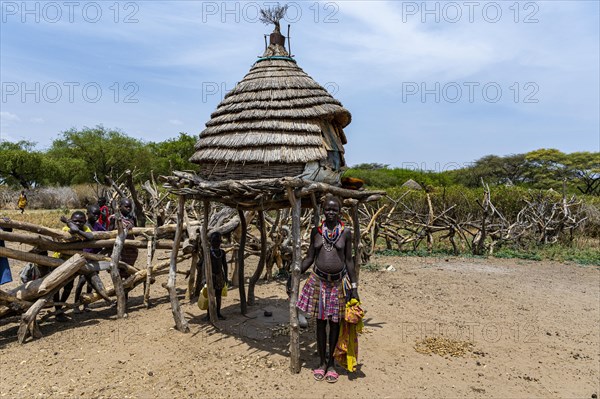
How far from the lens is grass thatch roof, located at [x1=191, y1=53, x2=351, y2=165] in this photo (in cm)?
518

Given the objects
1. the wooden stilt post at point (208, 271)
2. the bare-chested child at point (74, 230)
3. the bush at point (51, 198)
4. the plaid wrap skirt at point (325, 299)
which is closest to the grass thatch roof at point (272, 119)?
the wooden stilt post at point (208, 271)

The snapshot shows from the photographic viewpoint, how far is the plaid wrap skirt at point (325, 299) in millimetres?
4494

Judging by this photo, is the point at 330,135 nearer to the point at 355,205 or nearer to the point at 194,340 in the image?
the point at 355,205

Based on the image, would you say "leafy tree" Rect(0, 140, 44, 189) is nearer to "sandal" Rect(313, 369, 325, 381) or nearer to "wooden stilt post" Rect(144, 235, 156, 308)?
"wooden stilt post" Rect(144, 235, 156, 308)

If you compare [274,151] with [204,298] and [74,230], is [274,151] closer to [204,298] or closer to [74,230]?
[204,298]

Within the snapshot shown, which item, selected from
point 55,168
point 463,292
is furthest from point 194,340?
point 55,168

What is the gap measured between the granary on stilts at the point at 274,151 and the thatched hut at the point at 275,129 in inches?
0.5

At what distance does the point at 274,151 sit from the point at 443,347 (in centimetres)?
339

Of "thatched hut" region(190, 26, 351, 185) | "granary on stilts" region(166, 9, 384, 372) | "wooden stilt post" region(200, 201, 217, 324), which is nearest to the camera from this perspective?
"granary on stilts" region(166, 9, 384, 372)

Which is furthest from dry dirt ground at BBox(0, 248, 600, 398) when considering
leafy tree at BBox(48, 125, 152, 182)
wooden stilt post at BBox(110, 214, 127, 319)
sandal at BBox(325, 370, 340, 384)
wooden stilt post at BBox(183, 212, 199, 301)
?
leafy tree at BBox(48, 125, 152, 182)

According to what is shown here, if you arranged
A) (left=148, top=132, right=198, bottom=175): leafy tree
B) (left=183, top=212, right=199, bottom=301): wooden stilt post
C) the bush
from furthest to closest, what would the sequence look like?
(left=148, top=132, right=198, bottom=175): leafy tree, the bush, (left=183, top=212, right=199, bottom=301): wooden stilt post

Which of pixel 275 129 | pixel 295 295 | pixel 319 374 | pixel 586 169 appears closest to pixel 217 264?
pixel 295 295

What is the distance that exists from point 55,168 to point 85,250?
29285 millimetres

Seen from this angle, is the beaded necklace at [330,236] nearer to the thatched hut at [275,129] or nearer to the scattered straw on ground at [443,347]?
the thatched hut at [275,129]
